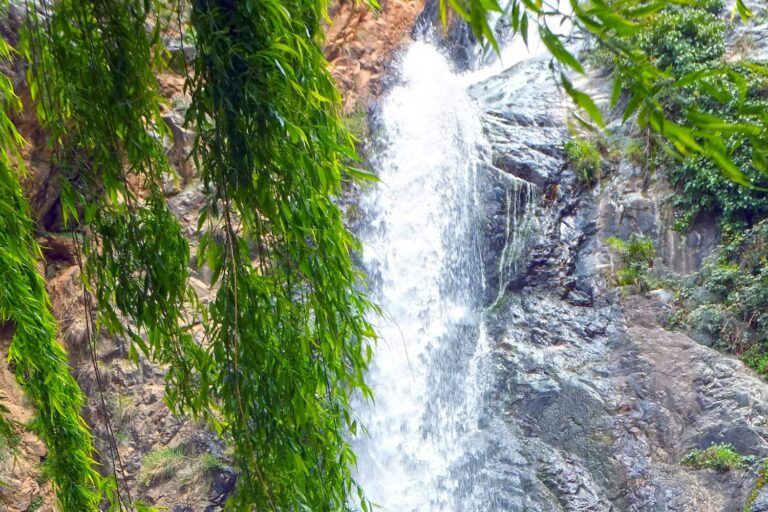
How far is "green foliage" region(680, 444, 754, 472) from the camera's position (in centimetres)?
767

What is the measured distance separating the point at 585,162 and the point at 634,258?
1.86 metres

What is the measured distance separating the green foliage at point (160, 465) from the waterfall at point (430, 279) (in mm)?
2478

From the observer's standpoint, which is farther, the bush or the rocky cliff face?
the bush

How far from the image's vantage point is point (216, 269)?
193 centimetres

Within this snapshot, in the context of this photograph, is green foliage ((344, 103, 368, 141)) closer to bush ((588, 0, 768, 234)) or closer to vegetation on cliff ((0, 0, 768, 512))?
bush ((588, 0, 768, 234))

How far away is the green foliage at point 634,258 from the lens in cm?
992

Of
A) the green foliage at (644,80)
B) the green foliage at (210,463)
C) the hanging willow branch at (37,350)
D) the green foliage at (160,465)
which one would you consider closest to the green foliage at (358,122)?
the green foliage at (210,463)

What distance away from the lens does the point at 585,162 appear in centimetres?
1103

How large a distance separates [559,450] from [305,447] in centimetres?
720

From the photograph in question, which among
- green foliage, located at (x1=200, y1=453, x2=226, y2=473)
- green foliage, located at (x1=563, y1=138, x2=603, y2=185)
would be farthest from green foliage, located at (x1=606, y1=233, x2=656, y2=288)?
green foliage, located at (x1=200, y1=453, x2=226, y2=473)

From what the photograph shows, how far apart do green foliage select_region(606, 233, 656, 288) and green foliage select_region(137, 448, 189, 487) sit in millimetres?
6471

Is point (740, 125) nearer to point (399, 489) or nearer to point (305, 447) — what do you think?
point (305, 447)

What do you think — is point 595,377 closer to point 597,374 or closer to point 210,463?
point 597,374

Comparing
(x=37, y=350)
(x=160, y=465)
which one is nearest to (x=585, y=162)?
(x=160, y=465)
